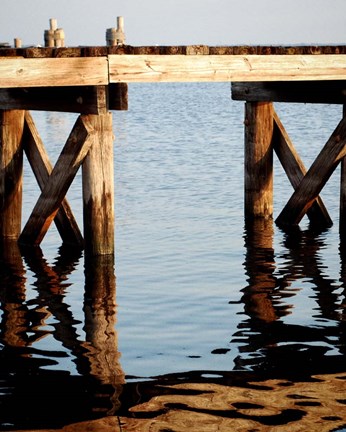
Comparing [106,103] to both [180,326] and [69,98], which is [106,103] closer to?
[69,98]

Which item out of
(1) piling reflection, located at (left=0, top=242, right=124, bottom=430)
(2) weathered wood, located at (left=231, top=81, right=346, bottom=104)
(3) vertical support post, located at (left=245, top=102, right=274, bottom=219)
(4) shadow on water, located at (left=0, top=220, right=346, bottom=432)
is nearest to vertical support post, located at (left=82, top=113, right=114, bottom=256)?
(1) piling reflection, located at (left=0, top=242, right=124, bottom=430)

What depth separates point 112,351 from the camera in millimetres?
7453

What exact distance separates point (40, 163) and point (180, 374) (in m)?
4.51

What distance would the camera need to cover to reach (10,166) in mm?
11000

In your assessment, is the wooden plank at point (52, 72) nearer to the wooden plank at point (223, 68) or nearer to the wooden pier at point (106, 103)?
the wooden pier at point (106, 103)

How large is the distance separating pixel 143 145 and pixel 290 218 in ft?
45.9

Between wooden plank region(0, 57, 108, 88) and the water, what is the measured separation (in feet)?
6.06

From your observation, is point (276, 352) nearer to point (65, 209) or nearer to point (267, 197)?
point (65, 209)

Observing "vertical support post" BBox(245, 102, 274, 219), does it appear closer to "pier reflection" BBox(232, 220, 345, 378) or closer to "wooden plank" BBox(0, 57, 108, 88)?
"pier reflection" BBox(232, 220, 345, 378)

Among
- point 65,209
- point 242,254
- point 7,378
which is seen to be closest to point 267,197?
point 242,254

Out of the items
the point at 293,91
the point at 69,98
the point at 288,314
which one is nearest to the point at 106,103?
the point at 69,98

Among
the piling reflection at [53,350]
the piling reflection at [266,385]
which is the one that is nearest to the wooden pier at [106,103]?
the piling reflection at [53,350]

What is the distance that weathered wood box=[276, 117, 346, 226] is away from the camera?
11.2m

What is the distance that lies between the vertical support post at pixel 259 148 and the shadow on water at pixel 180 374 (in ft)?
8.42
